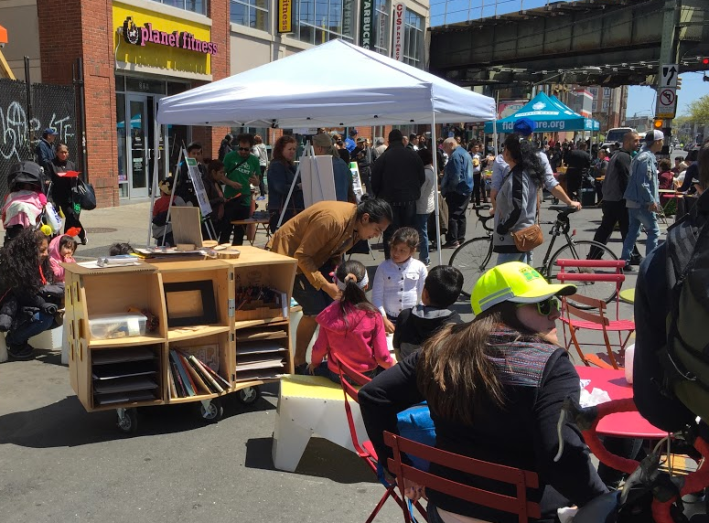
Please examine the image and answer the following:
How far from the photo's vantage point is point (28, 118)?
13.6 metres

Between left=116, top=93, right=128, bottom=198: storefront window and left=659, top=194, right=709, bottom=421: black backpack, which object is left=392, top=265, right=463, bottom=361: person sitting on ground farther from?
left=116, top=93, right=128, bottom=198: storefront window

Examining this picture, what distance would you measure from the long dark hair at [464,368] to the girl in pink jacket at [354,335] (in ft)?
5.93

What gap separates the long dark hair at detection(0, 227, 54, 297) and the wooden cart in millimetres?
1342

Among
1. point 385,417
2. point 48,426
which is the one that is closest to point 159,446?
point 48,426

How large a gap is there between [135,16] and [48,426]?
13.1 metres

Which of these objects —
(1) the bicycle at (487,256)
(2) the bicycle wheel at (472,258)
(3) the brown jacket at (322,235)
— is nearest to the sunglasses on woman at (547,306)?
(3) the brown jacket at (322,235)

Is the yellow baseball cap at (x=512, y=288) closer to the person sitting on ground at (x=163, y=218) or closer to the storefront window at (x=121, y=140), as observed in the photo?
the person sitting on ground at (x=163, y=218)

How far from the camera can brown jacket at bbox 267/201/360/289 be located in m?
4.95

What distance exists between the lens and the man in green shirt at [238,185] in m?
9.99

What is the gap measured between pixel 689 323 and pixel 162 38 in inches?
646

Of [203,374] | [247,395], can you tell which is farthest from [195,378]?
[247,395]

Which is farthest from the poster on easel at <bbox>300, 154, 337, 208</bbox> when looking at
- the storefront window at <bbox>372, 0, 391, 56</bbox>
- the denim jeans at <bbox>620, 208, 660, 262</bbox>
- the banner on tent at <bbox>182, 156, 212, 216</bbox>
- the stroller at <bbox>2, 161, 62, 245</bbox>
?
the storefront window at <bbox>372, 0, 391, 56</bbox>

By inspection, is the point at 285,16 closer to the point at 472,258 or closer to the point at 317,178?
the point at 317,178

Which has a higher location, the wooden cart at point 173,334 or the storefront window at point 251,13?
the storefront window at point 251,13
